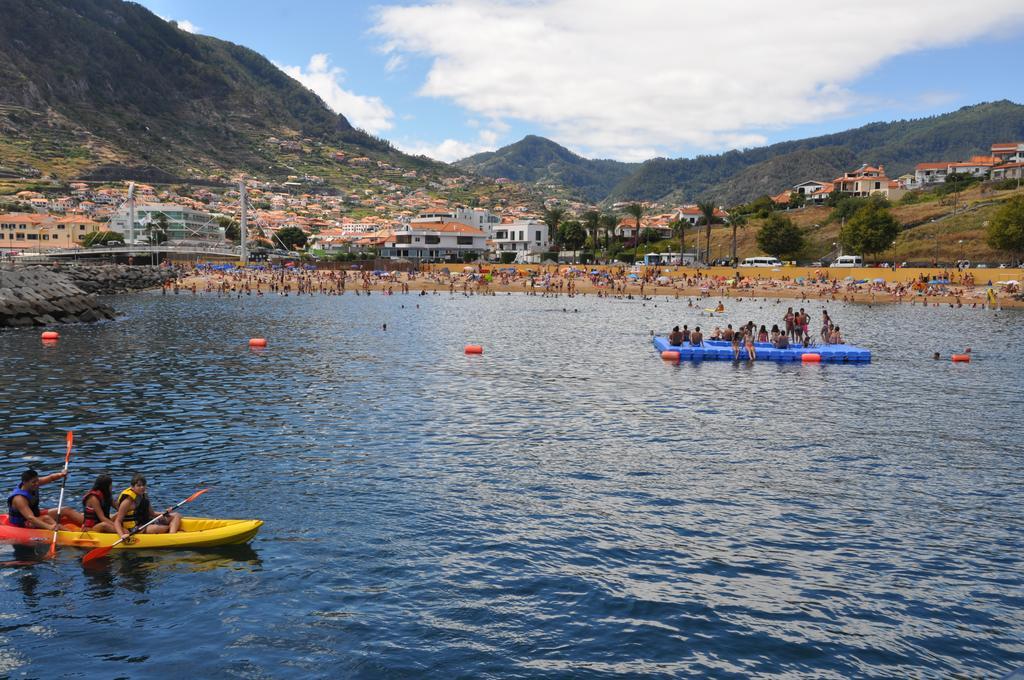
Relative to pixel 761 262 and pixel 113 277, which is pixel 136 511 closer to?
pixel 113 277

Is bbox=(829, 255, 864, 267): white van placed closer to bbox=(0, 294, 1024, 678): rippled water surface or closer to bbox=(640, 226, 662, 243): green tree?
bbox=(640, 226, 662, 243): green tree

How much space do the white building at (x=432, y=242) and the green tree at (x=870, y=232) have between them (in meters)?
70.3

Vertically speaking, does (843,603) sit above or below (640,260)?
below

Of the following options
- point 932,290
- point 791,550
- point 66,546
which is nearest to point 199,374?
point 66,546

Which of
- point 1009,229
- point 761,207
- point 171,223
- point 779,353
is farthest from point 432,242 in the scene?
point 779,353

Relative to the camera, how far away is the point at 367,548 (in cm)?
1462

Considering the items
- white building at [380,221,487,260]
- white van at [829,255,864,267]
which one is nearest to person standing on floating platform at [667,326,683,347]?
white van at [829,255,864,267]

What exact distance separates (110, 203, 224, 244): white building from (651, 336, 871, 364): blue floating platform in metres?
136

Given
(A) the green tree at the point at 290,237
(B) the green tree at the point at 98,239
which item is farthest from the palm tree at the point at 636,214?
(B) the green tree at the point at 98,239

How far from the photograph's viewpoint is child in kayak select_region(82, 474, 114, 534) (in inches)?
574

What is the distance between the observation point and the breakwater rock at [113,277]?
9469 cm

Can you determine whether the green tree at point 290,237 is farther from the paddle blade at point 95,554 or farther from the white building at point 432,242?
the paddle blade at point 95,554

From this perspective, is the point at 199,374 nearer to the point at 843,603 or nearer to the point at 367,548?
the point at 367,548

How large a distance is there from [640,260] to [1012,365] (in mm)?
100153
